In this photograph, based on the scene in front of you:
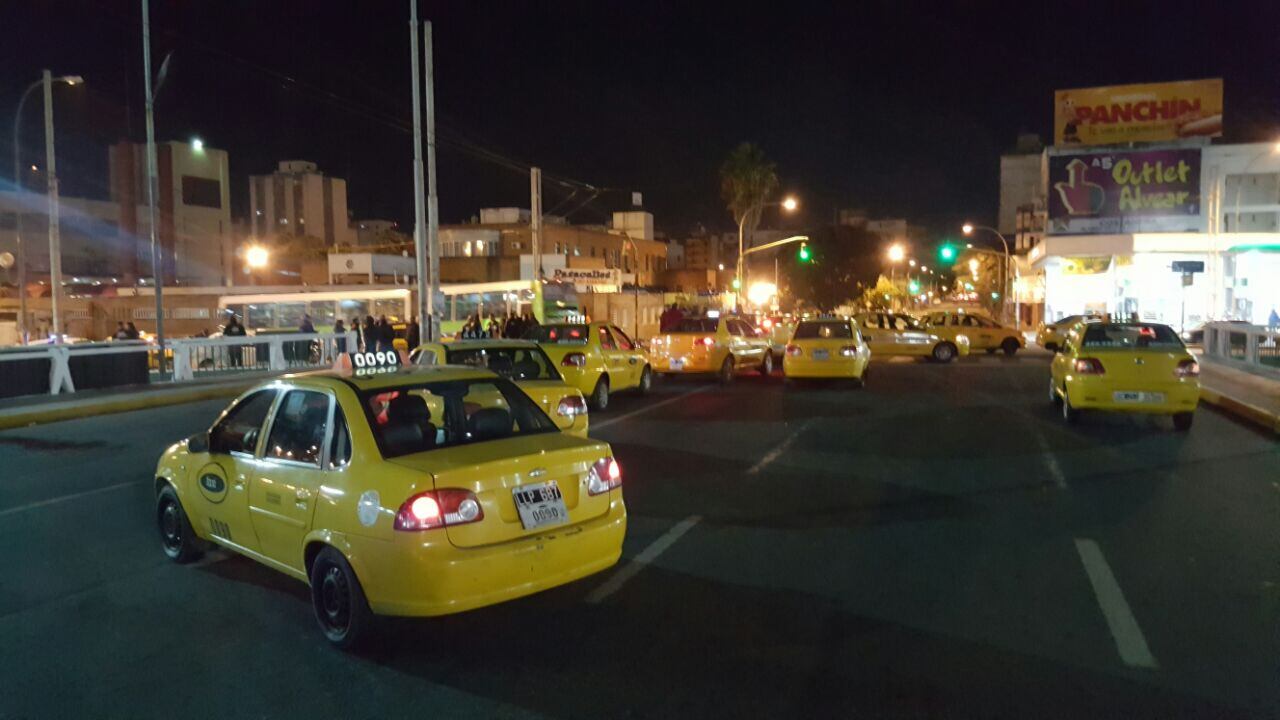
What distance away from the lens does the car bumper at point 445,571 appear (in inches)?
202

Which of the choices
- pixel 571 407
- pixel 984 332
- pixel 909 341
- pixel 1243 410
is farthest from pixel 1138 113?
pixel 571 407

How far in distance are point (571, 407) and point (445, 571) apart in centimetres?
632

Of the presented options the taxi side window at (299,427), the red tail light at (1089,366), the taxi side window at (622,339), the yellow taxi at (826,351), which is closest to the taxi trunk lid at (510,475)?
the taxi side window at (299,427)

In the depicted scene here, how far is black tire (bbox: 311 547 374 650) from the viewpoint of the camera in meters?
5.33

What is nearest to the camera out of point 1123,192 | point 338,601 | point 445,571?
point 445,571

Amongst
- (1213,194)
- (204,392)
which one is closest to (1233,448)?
(204,392)

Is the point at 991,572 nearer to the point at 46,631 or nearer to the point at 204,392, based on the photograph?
the point at 46,631

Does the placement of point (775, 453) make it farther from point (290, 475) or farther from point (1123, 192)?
point (1123, 192)

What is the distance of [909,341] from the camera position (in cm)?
3145

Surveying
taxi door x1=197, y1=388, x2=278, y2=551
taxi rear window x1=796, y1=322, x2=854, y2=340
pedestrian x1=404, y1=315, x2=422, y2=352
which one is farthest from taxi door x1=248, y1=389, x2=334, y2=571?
pedestrian x1=404, y1=315, x2=422, y2=352

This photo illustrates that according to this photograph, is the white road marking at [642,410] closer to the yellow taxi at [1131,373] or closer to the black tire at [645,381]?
the black tire at [645,381]

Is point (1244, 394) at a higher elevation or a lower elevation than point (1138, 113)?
lower

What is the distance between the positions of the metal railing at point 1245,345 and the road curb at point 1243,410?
4176 millimetres

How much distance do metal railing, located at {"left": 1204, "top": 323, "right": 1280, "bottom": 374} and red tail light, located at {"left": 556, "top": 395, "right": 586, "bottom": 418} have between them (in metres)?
16.9
